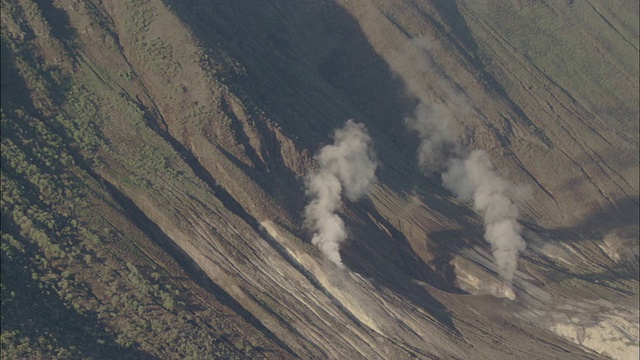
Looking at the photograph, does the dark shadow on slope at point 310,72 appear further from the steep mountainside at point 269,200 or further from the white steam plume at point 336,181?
the white steam plume at point 336,181

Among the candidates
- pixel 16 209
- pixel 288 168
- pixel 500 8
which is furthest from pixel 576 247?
pixel 16 209

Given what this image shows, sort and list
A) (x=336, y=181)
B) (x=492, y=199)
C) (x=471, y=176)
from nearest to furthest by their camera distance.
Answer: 1. (x=336, y=181)
2. (x=492, y=199)
3. (x=471, y=176)

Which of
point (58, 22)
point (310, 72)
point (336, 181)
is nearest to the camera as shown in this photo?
point (58, 22)

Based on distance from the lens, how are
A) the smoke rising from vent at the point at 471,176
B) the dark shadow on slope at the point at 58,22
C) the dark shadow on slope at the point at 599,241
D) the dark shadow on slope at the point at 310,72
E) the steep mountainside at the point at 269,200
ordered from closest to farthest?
the steep mountainside at the point at 269,200 → the dark shadow on slope at the point at 58,22 → the dark shadow on slope at the point at 310,72 → the smoke rising from vent at the point at 471,176 → the dark shadow on slope at the point at 599,241

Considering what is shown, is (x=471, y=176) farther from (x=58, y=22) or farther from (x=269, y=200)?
(x=58, y=22)

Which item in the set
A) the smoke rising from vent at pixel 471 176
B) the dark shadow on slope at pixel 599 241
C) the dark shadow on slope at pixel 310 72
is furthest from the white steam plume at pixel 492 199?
the dark shadow on slope at pixel 310 72

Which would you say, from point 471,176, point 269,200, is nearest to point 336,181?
point 269,200
